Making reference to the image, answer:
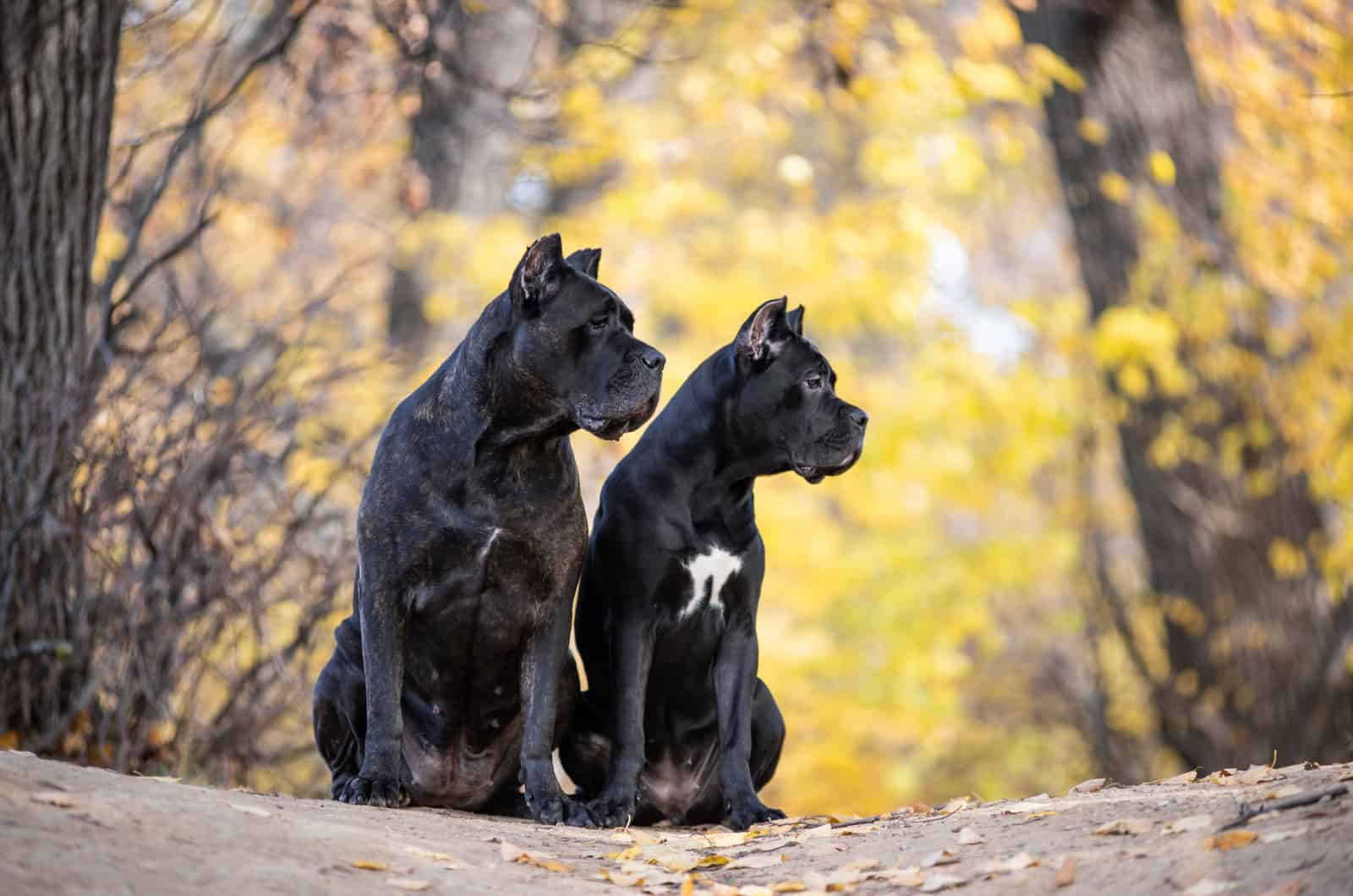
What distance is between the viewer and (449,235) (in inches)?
612

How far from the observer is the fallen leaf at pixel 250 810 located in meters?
3.92

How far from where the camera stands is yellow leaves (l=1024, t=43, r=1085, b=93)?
10.2m

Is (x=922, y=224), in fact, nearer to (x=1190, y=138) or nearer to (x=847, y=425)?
(x=1190, y=138)

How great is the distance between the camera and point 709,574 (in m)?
5.32

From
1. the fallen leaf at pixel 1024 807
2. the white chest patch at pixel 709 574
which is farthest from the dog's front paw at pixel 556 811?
the fallen leaf at pixel 1024 807

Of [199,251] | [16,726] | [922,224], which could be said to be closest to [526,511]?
[16,726]

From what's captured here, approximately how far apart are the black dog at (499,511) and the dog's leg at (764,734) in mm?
829

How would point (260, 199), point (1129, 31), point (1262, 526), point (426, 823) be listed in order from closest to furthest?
point (426, 823) → point (1262, 526) → point (1129, 31) → point (260, 199)

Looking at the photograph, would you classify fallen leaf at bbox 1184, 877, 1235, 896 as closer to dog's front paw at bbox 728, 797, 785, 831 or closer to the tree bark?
dog's front paw at bbox 728, 797, 785, 831

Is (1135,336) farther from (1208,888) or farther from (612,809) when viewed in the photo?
(1208,888)

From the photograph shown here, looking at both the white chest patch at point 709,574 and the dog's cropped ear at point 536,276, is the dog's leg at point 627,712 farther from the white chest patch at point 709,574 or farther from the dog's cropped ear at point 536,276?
the dog's cropped ear at point 536,276

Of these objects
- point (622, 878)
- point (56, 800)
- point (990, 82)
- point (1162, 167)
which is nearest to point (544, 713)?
point (622, 878)

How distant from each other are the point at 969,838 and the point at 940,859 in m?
0.23

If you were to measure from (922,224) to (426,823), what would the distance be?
11.3 metres
